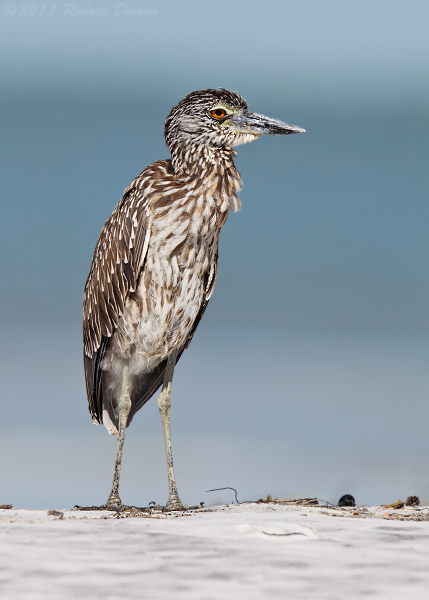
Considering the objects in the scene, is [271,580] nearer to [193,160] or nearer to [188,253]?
[188,253]

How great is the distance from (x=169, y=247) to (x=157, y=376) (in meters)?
1.76

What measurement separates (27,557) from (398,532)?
217cm

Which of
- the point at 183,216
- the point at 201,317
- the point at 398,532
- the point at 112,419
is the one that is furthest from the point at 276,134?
the point at 398,532

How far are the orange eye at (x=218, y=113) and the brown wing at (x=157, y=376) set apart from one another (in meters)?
1.49

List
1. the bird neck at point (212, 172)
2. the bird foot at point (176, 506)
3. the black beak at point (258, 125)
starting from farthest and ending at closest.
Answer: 1. the black beak at point (258, 125)
2. the bird neck at point (212, 172)
3. the bird foot at point (176, 506)

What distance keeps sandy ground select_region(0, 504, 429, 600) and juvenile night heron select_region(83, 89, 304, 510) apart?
2612mm

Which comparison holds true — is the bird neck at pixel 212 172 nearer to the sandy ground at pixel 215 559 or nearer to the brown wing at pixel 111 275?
the brown wing at pixel 111 275

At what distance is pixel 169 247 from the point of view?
6.56 m

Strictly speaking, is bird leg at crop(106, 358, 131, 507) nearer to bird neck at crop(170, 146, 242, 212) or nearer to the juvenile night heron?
the juvenile night heron

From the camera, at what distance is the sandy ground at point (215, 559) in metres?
2.57

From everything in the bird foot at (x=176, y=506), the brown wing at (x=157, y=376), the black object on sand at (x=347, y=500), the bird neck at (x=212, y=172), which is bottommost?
the bird foot at (x=176, y=506)

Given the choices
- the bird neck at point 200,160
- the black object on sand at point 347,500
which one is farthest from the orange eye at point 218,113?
the black object on sand at point 347,500

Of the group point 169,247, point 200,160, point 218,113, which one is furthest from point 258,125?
point 169,247

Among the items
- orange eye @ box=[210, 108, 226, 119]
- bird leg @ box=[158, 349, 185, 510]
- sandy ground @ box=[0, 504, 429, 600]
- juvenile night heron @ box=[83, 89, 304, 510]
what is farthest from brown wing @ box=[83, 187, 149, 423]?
sandy ground @ box=[0, 504, 429, 600]
